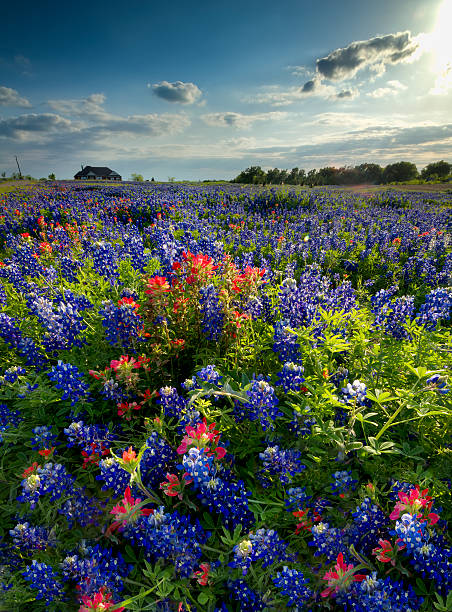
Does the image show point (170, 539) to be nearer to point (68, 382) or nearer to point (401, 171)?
point (68, 382)

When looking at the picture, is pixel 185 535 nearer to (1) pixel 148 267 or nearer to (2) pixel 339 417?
(2) pixel 339 417

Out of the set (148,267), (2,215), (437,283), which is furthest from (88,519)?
(2,215)

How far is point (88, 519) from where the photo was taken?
7.15 feet

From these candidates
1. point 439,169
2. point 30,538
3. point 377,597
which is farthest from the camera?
point 439,169

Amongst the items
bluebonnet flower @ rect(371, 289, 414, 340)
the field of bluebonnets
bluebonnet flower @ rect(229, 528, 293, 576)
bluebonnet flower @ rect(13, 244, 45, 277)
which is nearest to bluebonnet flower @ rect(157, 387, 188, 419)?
the field of bluebonnets

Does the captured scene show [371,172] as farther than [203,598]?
Yes

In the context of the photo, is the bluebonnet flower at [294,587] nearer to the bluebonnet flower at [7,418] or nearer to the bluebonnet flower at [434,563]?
the bluebonnet flower at [434,563]

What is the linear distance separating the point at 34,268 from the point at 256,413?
5.41m

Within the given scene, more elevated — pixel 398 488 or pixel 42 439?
pixel 42 439

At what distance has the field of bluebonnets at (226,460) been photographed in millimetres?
1829

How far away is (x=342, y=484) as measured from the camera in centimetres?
217

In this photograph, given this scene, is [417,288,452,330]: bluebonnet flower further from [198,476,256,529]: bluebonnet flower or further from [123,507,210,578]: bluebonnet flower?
[123,507,210,578]: bluebonnet flower

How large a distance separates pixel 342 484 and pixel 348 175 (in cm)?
6796

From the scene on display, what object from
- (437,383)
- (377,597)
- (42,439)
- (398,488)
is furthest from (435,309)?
(42,439)
